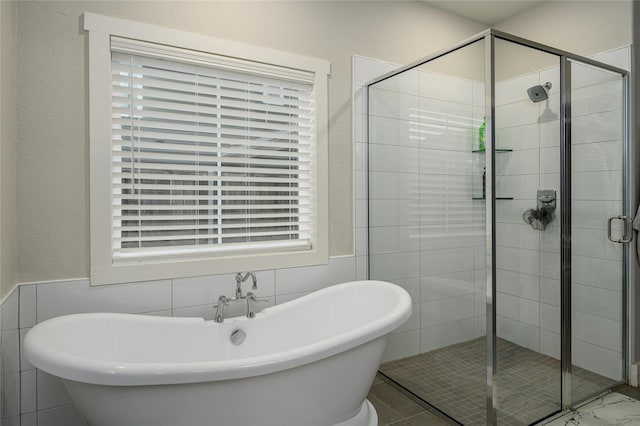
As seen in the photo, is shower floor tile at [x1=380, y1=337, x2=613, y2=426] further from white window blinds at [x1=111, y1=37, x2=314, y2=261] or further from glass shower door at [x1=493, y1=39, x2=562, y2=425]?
white window blinds at [x1=111, y1=37, x2=314, y2=261]

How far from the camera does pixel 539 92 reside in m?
1.94

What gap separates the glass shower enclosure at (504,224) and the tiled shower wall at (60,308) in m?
1.00

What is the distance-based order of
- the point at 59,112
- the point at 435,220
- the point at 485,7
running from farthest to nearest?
the point at 485,7, the point at 435,220, the point at 59,112

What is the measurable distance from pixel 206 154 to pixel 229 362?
124cm

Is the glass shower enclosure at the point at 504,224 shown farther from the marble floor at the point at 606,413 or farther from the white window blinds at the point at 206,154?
the white window blinds at the point at 206,154

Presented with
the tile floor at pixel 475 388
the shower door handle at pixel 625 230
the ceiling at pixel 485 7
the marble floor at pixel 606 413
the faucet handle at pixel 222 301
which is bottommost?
the marble floor at pixel 606 413

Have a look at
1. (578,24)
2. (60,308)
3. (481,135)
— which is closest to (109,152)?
(60,308)

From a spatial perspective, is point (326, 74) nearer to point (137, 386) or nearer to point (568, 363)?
point (137, 386)

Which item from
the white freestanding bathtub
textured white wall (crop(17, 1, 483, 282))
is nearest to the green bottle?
the white freestanding bathtub

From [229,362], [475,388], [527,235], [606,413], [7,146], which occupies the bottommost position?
[606,413]

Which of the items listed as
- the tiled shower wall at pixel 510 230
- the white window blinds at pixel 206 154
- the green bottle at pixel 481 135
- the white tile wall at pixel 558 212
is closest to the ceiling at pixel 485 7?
the tiled shower wall at pixel 510 230

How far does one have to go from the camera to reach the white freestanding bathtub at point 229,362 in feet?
4.17

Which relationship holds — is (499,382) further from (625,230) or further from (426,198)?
(625,230)

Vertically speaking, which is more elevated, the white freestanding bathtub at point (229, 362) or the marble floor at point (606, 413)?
the white freestanding bathtub at point (229, 362)
